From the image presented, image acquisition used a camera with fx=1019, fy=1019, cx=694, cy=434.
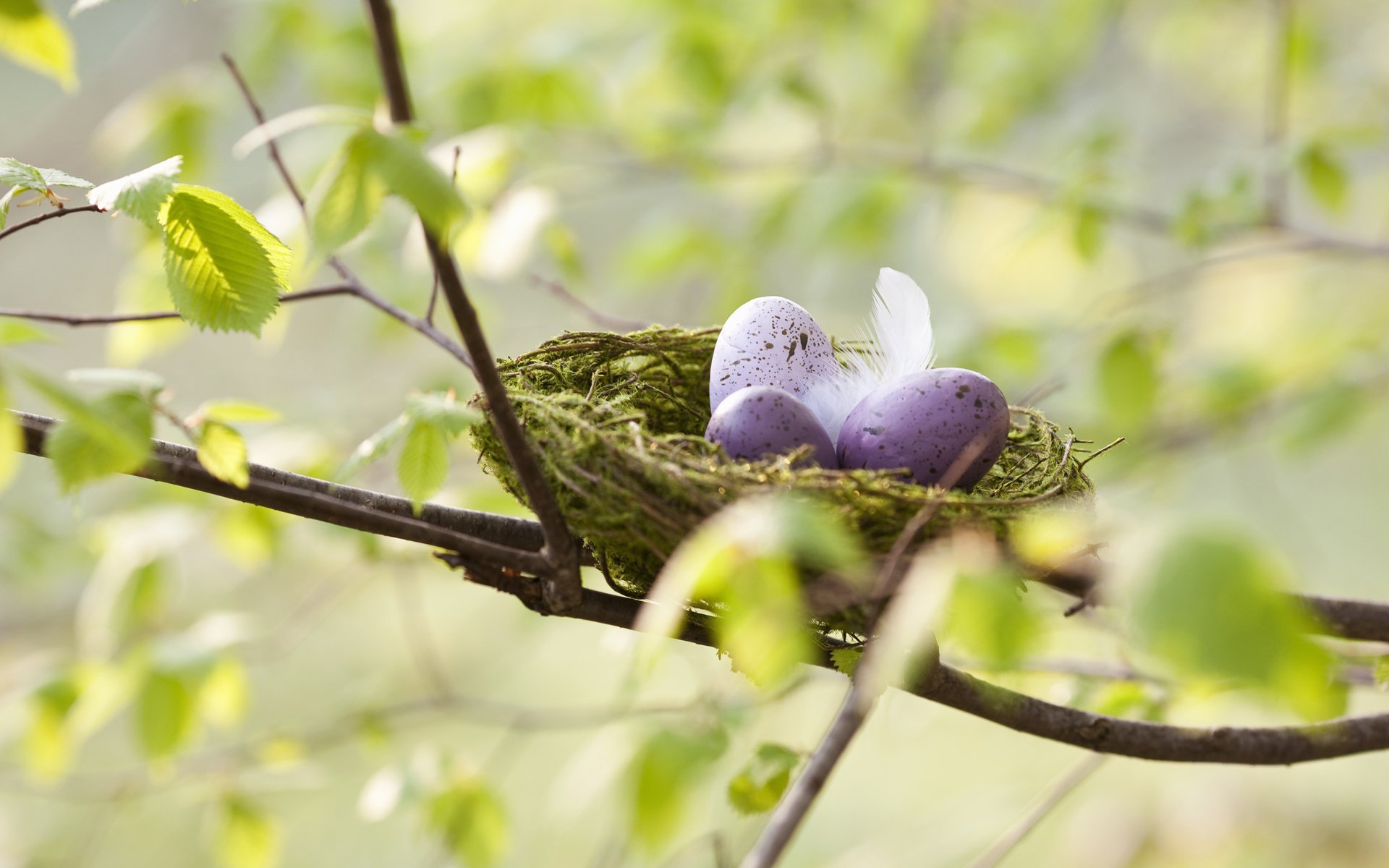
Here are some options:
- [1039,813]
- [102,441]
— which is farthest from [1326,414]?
[102,441]

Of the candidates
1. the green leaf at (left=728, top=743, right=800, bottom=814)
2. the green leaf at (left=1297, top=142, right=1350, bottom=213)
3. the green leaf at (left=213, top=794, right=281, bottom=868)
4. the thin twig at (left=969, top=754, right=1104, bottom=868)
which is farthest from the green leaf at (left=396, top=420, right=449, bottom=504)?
the green leaf at (left=1297, top=142, right=1350, bottom=213)

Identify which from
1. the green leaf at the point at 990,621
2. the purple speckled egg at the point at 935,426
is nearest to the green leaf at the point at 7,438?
the green leaf at the point at 990,621

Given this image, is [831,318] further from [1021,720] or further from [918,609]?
[918,609]

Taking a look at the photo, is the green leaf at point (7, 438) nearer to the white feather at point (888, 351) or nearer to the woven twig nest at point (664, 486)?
the woven twig nest at point (664, 486)

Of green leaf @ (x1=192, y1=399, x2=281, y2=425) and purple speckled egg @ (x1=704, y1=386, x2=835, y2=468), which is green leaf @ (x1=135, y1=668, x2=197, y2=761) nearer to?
green leaf @ (x1=192, y1=399, x2=281, y2=425)

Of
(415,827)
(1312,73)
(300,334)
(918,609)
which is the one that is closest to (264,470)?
(918,609)
